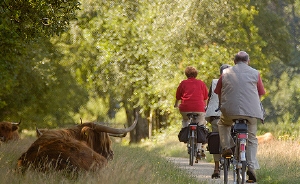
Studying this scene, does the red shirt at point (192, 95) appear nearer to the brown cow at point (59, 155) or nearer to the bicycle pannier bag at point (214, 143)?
the bicycle pannier bag at point (214, 143)

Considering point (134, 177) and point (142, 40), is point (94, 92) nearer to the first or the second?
point (142, 40)

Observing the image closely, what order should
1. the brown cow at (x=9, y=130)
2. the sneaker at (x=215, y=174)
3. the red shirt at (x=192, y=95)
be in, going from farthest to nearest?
the brown cow at (x=9, y=130) < the red shirt at (x=192, y=95) < the sneaker at (x=215, y=174)

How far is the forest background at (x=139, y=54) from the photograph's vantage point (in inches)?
1176

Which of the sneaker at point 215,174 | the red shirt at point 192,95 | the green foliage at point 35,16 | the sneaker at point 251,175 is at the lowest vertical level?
A: the sneaker at point 215,174

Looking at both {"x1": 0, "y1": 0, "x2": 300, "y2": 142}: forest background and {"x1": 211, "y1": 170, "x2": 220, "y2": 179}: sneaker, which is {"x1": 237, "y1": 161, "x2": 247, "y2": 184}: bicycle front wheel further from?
{"x1": 0, "y1": 0, "x2": 300, "y2": 142}: forest background

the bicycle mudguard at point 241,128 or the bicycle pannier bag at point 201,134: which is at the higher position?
the bicycle mudguard at point 241,128

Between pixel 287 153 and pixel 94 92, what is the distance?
2332 centimetres

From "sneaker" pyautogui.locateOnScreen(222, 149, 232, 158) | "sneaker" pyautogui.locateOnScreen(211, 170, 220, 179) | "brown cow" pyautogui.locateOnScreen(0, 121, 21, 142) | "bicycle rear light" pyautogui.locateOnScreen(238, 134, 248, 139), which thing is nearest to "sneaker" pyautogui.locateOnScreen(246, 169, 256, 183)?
"sneaker" pyautogui.locateOnScreen(222, 149, 232, 158)

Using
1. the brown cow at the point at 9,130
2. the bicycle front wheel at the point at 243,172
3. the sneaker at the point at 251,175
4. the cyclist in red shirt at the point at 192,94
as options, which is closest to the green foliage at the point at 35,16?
the cyclist in red shirt at the point at 192,94

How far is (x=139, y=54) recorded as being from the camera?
111 feet

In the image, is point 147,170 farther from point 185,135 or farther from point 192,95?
point 185,135

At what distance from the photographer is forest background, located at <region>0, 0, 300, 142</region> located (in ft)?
98.0

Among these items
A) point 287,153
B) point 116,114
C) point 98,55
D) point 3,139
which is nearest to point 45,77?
point 98,55

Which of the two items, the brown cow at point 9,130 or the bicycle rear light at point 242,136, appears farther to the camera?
the brown cow at point 9,130
